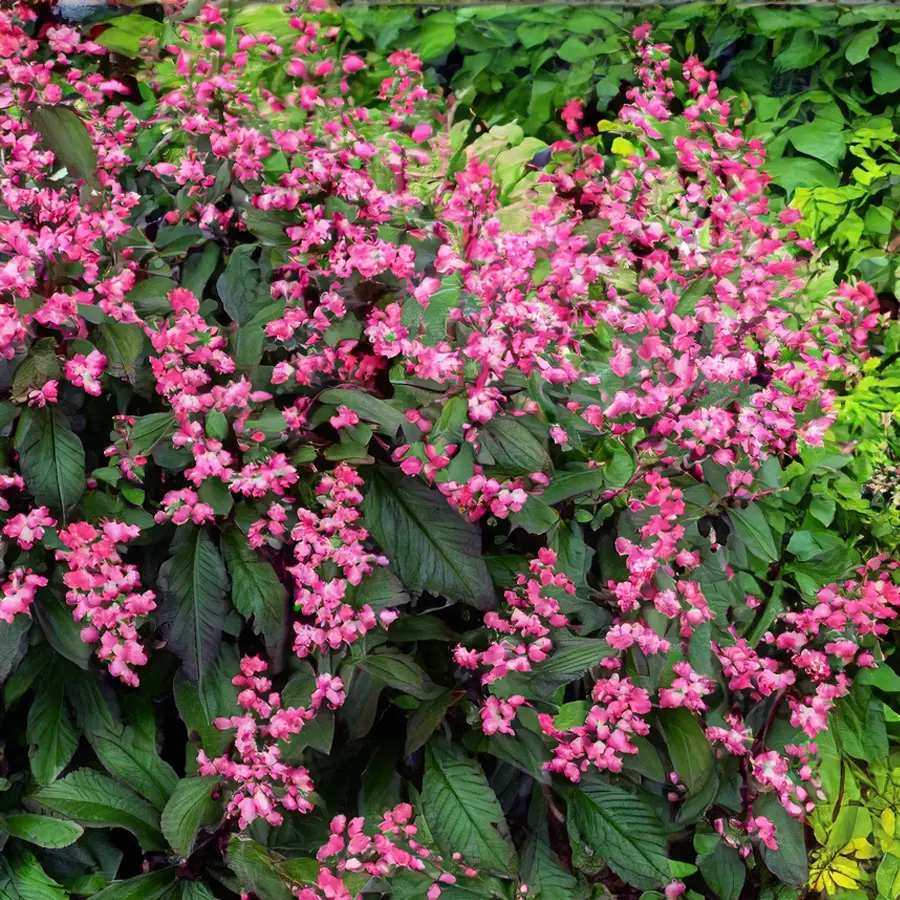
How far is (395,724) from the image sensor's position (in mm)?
1898

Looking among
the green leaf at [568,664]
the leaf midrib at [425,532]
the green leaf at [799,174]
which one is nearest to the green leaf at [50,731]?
the leaf midrib at [425,532]

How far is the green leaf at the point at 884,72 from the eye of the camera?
2.70 meters

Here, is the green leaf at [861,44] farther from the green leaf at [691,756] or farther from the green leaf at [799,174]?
the green leaf at [691,756]

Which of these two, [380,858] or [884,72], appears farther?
[884,72]

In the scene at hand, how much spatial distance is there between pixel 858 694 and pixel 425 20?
2.14 m

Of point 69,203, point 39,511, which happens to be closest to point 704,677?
point 39,511

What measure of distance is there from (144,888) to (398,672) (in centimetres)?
60

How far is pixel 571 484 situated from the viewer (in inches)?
69.4

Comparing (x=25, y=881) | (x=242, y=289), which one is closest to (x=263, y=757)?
(x=25, y=881)

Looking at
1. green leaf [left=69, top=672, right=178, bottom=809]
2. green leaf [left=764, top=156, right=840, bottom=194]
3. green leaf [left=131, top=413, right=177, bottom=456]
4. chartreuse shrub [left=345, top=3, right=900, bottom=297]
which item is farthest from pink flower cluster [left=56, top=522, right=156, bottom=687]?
green leaf [left=764, top=156, right=840, bottom=194]

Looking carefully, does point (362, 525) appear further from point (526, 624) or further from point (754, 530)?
point (754, 530)

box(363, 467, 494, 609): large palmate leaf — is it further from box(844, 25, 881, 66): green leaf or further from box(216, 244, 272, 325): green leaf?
box(844, 25, 881, 66): green leaf

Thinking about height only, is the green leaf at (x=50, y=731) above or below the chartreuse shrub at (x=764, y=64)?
below

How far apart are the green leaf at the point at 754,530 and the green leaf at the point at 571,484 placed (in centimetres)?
42
